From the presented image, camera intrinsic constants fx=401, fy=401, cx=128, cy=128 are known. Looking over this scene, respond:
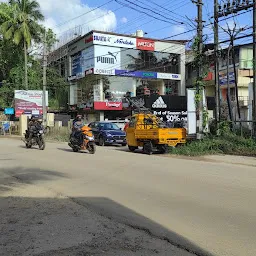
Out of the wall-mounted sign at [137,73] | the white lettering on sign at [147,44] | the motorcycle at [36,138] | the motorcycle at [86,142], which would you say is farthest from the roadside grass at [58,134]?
the white lettering on sign at [147,44]

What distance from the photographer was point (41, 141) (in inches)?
800

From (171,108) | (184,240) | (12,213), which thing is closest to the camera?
(184,240)

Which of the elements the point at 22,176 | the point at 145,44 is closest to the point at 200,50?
the point at 22,176

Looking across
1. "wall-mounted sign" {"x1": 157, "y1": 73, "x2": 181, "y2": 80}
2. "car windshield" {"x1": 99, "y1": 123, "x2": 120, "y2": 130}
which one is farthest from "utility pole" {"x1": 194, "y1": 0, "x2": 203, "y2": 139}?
"wall-mounted sign" {"x1": 157, "y1": 73, "x2": 181, "y2": 80}

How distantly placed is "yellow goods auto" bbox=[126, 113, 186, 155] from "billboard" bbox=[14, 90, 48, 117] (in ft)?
79.4

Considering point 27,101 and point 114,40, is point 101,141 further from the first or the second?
point 114,40

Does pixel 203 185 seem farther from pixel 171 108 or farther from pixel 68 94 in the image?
pixel 68 94

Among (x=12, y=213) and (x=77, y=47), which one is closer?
(x=12, y=213)

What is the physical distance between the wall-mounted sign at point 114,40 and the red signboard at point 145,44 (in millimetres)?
676

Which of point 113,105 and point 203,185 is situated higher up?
point 113,105

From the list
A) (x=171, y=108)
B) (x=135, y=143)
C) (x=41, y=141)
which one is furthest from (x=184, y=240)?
(x=171, y=108)

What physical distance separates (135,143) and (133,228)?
44.6 feet

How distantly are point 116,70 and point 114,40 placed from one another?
10.5ft

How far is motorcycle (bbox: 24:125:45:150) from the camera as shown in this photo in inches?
800
